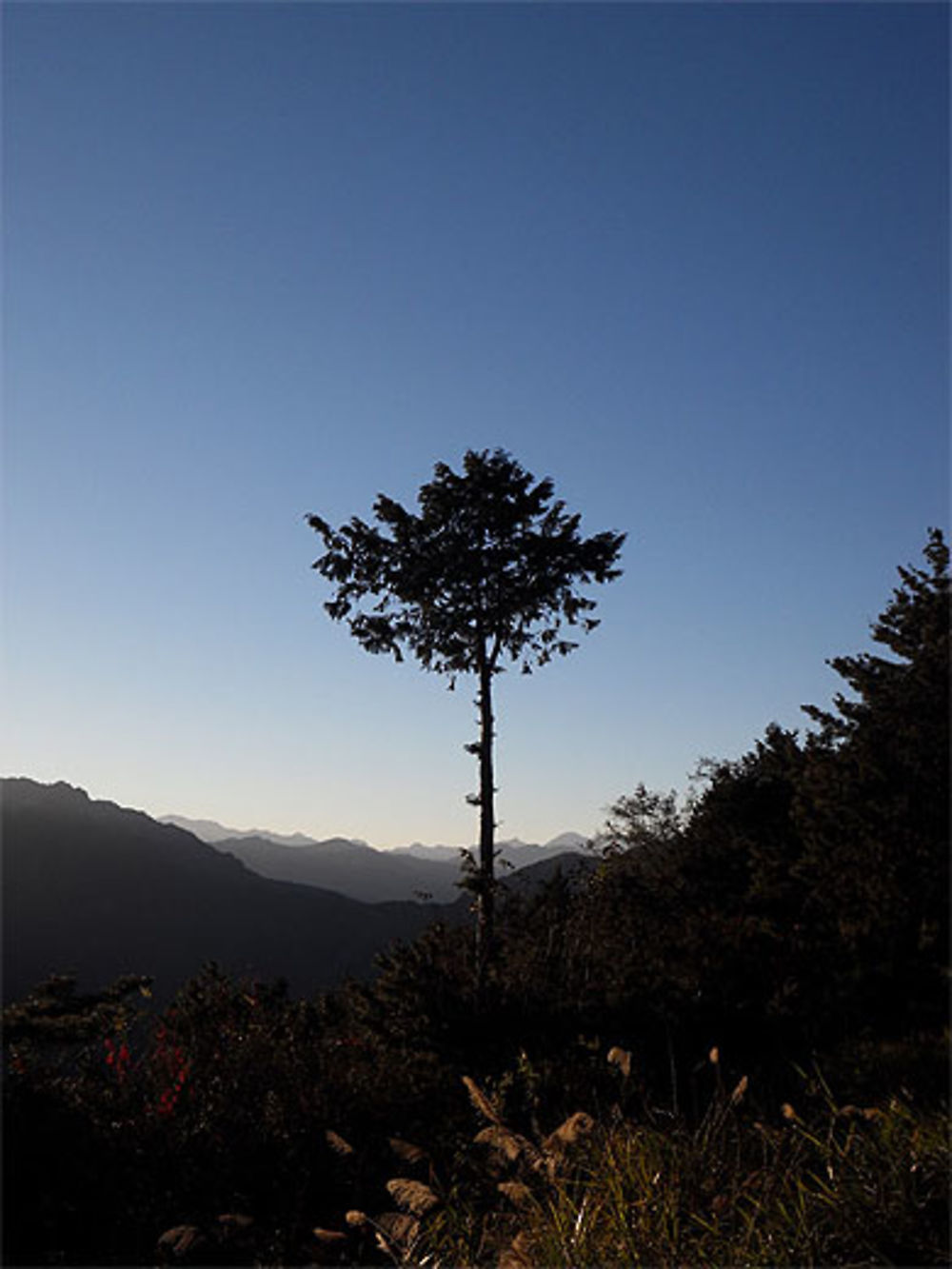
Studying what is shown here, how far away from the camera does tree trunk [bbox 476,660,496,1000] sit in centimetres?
1598

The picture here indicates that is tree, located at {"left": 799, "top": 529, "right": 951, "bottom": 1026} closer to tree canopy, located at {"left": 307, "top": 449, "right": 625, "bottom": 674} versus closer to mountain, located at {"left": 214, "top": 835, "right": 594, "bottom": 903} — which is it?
tree canopy, located at {"left": 307, "top": 449, "right": 625, "bottom": 674}

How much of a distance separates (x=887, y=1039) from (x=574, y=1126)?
968cm

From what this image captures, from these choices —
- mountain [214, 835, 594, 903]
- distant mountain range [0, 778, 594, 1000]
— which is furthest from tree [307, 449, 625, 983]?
mountain [214, 835, 594, 903]

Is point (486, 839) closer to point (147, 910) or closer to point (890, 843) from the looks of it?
point (890, 843)

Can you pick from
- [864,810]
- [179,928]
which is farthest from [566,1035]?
[179,928]

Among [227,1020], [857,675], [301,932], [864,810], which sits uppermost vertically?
[857,675]

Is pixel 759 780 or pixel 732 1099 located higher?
pixel 759 780

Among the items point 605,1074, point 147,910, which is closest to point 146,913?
point 147,910

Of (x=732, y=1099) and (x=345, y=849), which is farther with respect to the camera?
(x=345, y=849)

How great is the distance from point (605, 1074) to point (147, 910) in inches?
3006

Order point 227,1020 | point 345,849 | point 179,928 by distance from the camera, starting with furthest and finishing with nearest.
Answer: point 345,849, point 179,928, point 227,1020

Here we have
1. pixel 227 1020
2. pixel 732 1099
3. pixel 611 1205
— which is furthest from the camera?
pixel 227 1020

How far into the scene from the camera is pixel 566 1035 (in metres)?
12.4

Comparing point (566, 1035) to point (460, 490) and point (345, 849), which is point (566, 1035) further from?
point (345, 849)
